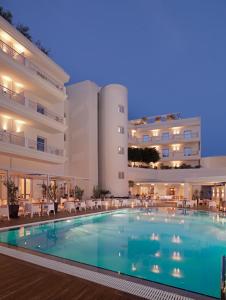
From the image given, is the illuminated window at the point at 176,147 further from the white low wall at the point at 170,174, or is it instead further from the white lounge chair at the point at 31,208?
the white lounge chair at the point at 31,208

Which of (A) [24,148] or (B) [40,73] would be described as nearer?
(A) [24,148]

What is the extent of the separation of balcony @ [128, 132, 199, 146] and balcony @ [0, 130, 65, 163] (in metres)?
19.2

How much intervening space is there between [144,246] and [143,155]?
2688 centimetres

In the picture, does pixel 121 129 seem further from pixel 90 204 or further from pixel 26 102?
pixel 26 102

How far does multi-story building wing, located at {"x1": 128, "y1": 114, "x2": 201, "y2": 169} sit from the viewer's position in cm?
3872

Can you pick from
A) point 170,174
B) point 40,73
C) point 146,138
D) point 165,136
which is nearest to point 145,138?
point 146,138

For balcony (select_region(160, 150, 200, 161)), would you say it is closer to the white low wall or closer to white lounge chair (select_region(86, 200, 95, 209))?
the white low wall

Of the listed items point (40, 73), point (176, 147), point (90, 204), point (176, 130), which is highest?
point (40, 73)

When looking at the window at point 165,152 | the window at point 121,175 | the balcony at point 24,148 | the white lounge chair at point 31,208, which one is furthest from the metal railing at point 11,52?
the window at point 165,152

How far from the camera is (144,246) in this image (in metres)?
10.2

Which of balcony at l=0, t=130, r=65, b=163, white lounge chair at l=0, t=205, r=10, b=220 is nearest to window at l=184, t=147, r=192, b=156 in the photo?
balcony at l=0, t=130, r=65, b=163

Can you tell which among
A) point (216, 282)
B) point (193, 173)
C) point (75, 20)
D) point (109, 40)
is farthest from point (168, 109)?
point (216, 282)

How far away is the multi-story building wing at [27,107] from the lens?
17.9 meters

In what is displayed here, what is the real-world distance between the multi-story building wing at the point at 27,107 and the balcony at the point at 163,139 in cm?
1787
